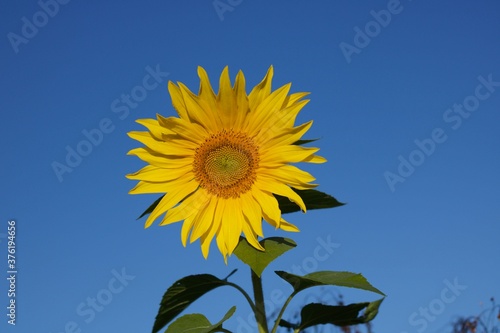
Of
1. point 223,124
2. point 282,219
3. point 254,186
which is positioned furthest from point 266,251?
point 223,124

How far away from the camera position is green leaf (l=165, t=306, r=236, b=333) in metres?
3.43

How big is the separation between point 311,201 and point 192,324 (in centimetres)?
91

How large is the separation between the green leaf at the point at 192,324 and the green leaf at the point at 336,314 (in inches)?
20.2

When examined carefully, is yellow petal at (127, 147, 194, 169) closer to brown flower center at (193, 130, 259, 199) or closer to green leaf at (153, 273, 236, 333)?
brown flower center at (193, 130, 259, 199)

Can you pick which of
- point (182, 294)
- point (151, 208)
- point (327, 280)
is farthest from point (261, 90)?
point (182, 294)

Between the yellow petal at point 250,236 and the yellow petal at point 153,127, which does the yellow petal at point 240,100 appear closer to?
the yellow petal at point 153,127

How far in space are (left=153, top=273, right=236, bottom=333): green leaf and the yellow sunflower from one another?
156 millimetres

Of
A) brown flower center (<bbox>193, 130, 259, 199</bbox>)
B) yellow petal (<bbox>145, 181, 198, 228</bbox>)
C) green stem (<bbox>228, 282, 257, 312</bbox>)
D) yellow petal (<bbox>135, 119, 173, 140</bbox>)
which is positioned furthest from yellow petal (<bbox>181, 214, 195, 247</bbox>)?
yellow petal (<bbox>135, 119, 173, 140</bbox>)

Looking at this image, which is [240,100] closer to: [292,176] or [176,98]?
[176,98]

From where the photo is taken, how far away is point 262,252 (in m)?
3.22

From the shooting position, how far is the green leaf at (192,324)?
11.2 feet

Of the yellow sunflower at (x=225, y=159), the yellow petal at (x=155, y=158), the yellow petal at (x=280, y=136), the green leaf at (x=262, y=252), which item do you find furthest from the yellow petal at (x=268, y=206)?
the yellow petal at (x=155, y=158)

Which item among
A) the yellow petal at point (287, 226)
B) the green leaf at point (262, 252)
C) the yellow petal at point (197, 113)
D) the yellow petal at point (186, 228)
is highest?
the yellow petal at point (197, 113)

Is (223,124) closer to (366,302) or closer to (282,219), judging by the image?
(282,219)
